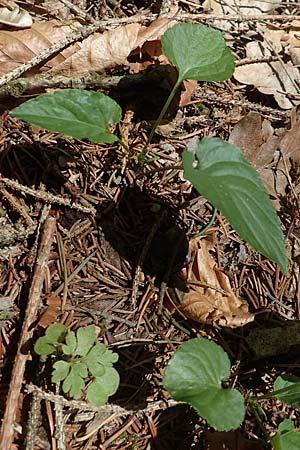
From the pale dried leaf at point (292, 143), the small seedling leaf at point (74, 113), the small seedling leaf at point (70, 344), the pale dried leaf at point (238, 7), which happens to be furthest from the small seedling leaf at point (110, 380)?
the pale dried leaf at point (238, 7)

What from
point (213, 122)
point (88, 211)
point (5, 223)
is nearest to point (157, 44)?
point (213, 122)

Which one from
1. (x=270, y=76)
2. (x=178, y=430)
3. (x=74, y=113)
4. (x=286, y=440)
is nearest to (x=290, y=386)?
(x=286, y=440)

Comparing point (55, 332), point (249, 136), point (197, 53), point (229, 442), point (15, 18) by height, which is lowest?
point (229, 442)

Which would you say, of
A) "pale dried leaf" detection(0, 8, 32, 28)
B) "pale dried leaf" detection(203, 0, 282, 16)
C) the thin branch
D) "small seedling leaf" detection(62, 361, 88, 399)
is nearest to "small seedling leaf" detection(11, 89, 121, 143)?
the thin branch

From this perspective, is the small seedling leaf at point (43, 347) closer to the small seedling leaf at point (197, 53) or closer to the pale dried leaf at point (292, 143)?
the small seedling leaf at point (197, 53)

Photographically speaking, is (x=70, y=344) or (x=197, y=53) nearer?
(x=70, y=344)

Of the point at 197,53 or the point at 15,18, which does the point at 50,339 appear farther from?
the point at 15,18

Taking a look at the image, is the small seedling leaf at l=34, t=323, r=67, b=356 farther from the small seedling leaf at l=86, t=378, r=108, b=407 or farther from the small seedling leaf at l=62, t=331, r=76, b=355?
the small seedling leaf at l=86, t=378, r=108, b=407
